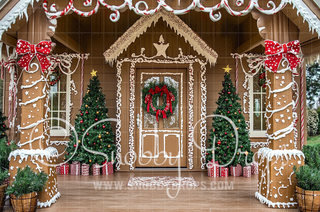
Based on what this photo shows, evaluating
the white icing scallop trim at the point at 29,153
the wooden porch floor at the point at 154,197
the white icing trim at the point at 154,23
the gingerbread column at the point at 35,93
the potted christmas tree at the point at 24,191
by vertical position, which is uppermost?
the white icing trim at the point at 154,23

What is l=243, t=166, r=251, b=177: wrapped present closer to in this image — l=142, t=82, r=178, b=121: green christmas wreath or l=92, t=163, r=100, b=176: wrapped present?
l=142, t=82, r=178, b=121: green christmas wreath

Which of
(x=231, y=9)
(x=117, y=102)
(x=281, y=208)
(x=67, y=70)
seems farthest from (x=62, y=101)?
(x=281, y=208)

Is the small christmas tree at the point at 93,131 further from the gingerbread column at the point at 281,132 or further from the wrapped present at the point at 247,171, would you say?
the gingerbread column at the point at 281,132

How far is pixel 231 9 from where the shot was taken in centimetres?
343

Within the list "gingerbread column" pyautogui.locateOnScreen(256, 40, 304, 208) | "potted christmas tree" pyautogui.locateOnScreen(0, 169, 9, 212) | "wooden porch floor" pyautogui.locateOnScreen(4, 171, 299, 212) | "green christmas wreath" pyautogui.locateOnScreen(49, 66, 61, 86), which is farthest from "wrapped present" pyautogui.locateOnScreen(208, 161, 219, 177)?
"green christmas wreath" pyautogui.locateOnScreen(49, 66, 61, 86)

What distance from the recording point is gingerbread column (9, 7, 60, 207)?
3449 mm

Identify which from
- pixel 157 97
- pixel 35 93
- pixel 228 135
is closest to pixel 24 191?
pixel 35 93

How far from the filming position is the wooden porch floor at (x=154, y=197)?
11.2 feet

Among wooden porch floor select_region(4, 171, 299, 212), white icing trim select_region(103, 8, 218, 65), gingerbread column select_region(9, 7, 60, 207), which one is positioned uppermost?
white icing trim select_region(103, 8, 218, 65)

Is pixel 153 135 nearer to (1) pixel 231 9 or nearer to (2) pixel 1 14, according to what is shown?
(1) pixel 231 9

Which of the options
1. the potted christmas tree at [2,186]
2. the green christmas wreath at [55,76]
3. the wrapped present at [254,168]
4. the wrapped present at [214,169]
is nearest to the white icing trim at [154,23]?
the green christmas wreath at [55,76]

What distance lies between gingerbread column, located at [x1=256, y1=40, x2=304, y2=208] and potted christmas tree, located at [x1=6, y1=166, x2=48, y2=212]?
294cm

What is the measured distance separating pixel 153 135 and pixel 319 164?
3204mm

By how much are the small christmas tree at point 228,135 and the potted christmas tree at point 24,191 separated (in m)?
3.30
